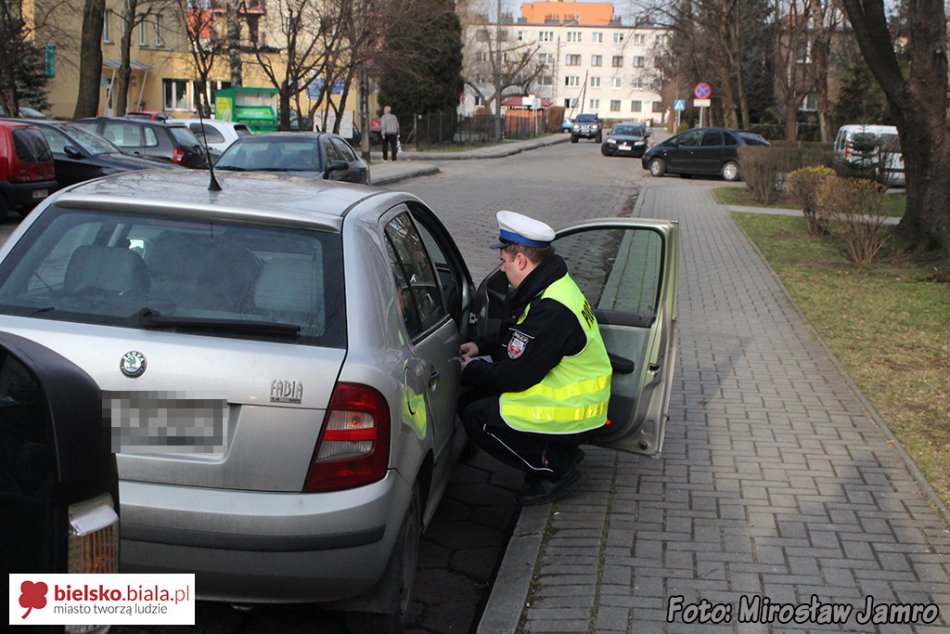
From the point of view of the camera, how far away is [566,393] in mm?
4812

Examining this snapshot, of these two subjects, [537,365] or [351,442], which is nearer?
[351,442]

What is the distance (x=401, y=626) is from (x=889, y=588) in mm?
1983

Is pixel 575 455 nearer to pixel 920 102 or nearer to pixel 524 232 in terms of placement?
pixel 524 232

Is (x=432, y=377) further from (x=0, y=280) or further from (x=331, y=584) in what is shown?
(x=0, y=280)

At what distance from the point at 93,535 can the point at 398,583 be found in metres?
1.68

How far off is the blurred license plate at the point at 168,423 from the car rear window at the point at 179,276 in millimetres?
250

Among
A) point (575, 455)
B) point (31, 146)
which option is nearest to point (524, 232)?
point (575, 455)

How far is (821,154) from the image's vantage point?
24.5 metres

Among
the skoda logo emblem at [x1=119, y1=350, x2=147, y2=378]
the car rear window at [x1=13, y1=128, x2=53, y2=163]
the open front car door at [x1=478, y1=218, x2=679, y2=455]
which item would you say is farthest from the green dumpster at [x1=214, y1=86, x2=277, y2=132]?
the skoda logo emblem at [x1=119, y1=350, x2=147, y2=378]

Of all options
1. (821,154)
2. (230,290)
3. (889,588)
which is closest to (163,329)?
(230,290)

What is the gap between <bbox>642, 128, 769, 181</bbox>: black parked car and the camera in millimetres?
33844

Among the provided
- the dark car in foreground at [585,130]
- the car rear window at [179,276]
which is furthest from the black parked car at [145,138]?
the dark car in foreground at [585,130]

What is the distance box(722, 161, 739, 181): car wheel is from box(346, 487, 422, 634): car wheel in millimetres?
31338

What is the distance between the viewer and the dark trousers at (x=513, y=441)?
488 centimetres
